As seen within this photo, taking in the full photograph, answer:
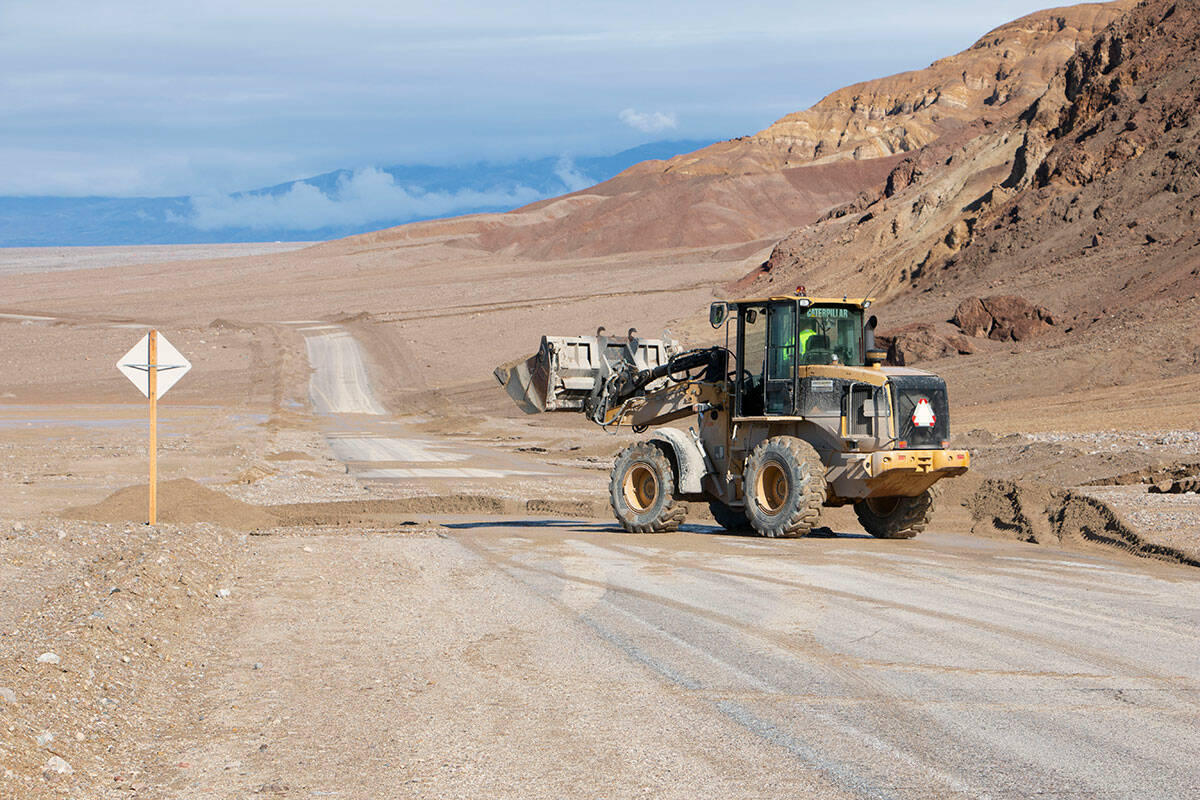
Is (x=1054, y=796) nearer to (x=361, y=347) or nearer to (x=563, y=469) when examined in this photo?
(x=563, y=469)

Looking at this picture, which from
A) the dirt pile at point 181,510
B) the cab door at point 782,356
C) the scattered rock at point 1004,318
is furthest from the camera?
the scattered rock at point 1004,318

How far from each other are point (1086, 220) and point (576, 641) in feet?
158

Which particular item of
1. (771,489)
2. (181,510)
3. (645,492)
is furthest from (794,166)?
(771,489)

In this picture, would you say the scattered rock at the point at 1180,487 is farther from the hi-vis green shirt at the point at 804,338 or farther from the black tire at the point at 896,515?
the hi-vis green shirt at the point at 804,338

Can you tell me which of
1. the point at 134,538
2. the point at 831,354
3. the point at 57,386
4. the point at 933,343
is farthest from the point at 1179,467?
the point at 57,386

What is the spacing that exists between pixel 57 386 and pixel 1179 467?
53178 mm

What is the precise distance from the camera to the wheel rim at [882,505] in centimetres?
1738

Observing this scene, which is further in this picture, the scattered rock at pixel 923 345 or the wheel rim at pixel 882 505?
the scattered rock at pixel 923 345

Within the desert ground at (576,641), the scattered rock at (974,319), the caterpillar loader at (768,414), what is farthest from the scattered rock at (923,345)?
the caterpillar loader at (768,414)

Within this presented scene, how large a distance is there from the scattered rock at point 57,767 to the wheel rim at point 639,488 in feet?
37.9

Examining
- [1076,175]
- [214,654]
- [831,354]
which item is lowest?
[214,654]

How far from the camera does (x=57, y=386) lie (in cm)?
6088

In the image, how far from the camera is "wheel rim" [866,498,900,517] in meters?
17.4

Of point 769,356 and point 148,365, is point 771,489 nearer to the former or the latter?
point 769,356
